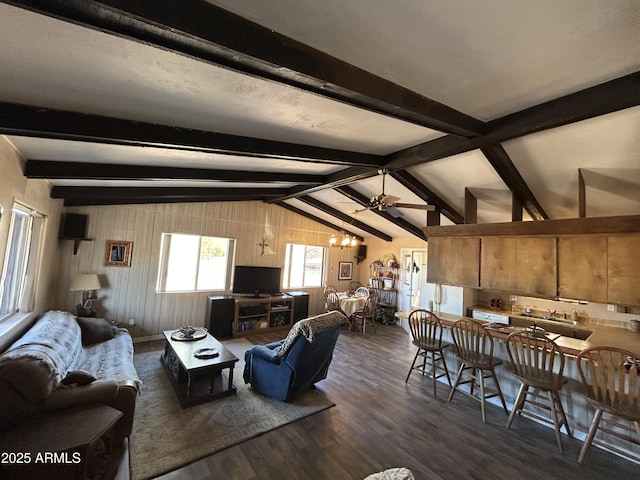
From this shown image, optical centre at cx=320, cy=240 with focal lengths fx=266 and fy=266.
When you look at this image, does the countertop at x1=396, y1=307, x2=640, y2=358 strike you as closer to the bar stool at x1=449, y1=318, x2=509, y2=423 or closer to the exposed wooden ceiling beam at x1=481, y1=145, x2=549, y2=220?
the bar stool at x1=449, y1=318, x2=509, y2=423

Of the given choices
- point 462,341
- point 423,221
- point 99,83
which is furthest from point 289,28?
point 423,221

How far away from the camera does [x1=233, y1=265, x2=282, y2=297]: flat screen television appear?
6.02 metres

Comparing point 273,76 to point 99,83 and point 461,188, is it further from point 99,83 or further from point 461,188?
point 461,188

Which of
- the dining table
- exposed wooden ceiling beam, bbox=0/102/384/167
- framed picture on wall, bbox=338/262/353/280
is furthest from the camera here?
framed picture on wall, bbox=338/262/353/280

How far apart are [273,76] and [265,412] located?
3230 mm

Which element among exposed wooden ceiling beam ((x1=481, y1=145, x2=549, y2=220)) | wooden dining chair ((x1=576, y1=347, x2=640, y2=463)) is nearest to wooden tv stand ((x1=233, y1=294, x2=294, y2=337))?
exposed wooden ceiling beam ((x1=481, y1=145, x2=549, y2=220))

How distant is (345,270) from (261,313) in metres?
3.26

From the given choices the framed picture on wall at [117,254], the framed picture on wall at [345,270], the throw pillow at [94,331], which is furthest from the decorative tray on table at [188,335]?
the framed picture on wall at [345,270]

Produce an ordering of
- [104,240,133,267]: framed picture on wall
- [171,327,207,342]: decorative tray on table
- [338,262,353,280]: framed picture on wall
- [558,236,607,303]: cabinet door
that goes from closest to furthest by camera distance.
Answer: [558,236,607,303]: cabinet door
[171,327,207,342]: decorative tray on table
[104,240,133,267]: framed picture on wall
[338,262,353,280]: framed picture on wall

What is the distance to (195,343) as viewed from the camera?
3.66 metres

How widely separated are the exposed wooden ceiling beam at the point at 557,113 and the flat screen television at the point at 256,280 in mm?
4623

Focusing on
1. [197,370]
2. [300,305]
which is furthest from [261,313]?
[197,370]

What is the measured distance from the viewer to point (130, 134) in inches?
80.8

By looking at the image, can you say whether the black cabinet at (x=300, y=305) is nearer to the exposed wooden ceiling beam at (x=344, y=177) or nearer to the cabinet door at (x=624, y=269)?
the exposed wooden ceiling beam at (x=344, y=177)
